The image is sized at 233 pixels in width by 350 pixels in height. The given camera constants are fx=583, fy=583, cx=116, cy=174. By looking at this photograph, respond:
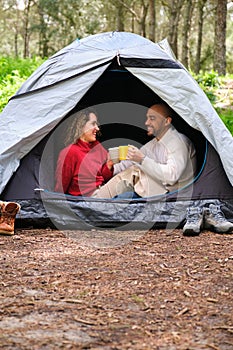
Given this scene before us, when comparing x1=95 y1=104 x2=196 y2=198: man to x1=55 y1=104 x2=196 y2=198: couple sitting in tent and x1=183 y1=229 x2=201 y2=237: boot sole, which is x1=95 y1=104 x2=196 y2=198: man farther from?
x1=183 y1=229 x2=201 y2=237: boot sole

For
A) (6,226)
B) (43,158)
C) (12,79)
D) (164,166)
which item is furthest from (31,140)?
(12,79)

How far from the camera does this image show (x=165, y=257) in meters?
4.24

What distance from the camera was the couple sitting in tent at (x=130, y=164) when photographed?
5512mm

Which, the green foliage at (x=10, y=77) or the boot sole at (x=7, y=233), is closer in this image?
the boot sole at (x=7, y=233)

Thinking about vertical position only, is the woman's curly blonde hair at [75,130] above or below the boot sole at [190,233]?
above

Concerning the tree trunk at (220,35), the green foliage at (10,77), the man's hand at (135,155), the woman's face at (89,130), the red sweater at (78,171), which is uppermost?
the tree trunk at (220,35)

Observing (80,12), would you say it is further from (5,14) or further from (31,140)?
(31,140)

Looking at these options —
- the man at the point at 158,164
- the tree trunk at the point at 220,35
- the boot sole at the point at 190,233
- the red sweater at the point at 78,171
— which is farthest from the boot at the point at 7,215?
the tree trunk at the point at 220,35

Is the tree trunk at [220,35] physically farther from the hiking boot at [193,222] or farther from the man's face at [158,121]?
the hiking boot at [193,222]

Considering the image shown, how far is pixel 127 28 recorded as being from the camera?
36.3 meters

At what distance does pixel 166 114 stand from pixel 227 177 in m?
0.98

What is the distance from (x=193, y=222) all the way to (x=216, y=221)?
21 centimetres

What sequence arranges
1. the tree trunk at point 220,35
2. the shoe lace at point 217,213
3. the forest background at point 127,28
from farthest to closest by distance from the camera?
the tree trunk at point 220,35
the forest background at point 127,28
the shoe lace at point 217,213

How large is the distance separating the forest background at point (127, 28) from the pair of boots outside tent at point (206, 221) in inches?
159
